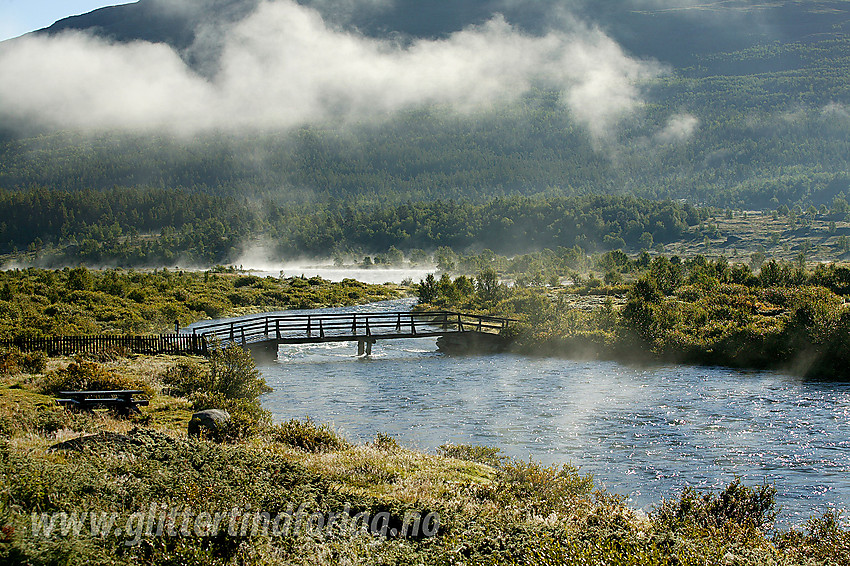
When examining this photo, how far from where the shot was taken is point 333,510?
14164 millimetres

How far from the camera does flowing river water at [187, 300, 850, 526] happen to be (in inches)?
928

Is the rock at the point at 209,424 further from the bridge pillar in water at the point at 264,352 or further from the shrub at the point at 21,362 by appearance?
the bridge pillar in water at the point at 264,352

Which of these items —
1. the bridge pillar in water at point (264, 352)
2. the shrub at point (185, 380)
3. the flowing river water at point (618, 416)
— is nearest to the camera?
the flowing river water at point (618, 416)

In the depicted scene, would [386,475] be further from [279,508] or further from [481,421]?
[481,421]

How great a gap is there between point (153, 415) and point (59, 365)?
38.4 feet

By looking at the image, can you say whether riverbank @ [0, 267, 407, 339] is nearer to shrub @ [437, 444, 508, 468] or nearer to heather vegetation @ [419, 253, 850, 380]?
shrub @ [437, 444, 508, 468]

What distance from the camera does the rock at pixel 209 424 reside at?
22000 millimetres

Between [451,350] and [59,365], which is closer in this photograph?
[59,365]

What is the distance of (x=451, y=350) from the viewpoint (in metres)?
59.0

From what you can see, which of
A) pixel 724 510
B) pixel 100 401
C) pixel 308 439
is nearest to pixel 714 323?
pixel 724 510

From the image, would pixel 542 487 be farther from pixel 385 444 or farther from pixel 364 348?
pixel 364 348

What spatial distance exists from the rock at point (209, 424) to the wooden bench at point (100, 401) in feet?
10.8

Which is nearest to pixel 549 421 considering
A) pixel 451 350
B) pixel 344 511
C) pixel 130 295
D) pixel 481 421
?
pixel 481 421

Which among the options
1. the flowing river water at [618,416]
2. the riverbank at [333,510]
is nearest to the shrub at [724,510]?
the riverbank at [333,510]
